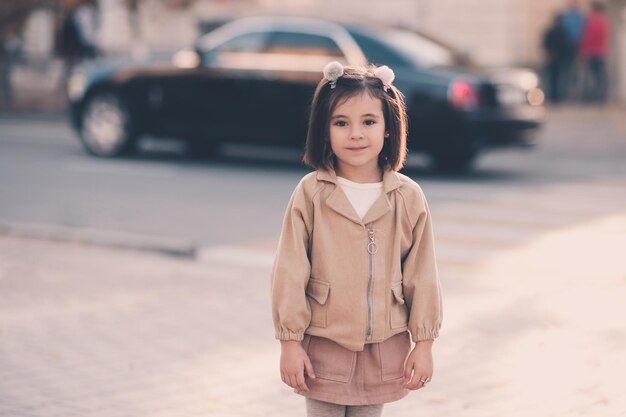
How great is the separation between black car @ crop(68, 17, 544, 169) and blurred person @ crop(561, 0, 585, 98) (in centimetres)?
965

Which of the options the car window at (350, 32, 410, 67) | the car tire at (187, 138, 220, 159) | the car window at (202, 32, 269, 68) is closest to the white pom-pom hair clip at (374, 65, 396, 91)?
the car window at (350, 32, 410, 67)

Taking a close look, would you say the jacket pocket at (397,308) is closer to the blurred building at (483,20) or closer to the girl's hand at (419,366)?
the girl's hand at (419,366)

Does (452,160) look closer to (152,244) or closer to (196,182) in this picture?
(196,182)

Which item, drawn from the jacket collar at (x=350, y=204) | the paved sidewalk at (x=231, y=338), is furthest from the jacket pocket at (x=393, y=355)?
the paved sidewalk at (x=231, y=338)

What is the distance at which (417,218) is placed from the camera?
3.37 m

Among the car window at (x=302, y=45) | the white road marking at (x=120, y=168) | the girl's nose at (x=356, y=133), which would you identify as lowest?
the white road marking at (x=120, y=168)

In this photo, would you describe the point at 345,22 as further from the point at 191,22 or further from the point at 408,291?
the point at 191,22

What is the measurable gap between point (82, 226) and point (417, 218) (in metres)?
6.83

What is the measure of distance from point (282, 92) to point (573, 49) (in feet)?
37.2

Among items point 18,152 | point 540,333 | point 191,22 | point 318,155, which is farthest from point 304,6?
point 318,155

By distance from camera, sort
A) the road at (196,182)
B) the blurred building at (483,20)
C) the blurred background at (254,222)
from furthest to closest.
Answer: the blurred building at (483,20) < the road at (196,182) < the blurred background at (254,222)

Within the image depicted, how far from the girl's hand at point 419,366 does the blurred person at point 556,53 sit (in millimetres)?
20772

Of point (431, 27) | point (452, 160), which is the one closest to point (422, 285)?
point (452, 160)

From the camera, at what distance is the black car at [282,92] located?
1310 centimetres
